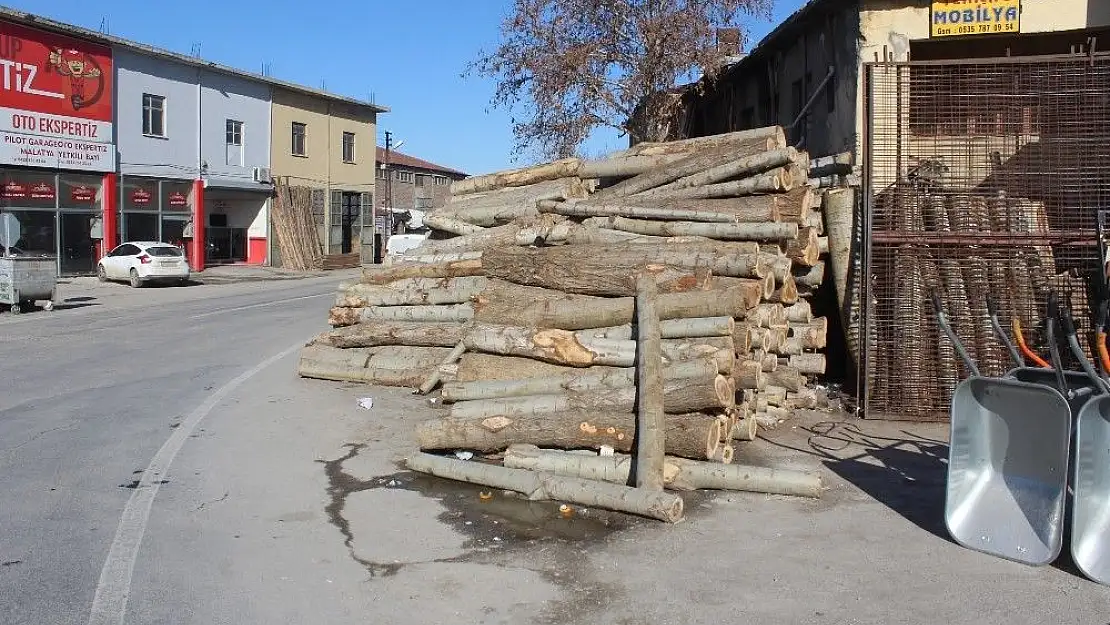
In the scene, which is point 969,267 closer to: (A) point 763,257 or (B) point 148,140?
(A) point 763,257

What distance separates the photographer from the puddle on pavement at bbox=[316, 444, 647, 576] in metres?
6.81

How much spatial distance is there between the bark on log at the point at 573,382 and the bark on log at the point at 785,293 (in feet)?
7.48

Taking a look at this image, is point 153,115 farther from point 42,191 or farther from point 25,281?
point 25,281

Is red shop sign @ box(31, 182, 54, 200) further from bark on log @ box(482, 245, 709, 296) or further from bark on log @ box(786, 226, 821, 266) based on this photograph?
bark on log @ box(786, 226, 821, 266)

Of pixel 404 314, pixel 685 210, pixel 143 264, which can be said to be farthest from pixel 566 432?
pixel 143 264

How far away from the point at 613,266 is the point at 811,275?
2792mm

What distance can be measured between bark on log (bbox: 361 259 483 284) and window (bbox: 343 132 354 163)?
3368cm

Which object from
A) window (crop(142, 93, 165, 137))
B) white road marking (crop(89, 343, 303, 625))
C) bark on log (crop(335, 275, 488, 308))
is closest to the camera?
white road marking (crop(89, 343, 303, 625))

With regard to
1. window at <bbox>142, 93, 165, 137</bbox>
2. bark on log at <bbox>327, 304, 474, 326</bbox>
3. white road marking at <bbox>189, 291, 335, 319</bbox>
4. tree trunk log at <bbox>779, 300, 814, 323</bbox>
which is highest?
window at <bbox>142, 93, 165, 137</bbox>

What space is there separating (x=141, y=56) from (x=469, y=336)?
96.1 feet

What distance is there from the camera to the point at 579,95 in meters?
27.8

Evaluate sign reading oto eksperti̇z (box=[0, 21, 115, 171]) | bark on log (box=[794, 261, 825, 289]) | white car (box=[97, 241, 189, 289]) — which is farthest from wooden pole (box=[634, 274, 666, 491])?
sign reading oto eksperti̇z (box=[0, 21, 115, 171])

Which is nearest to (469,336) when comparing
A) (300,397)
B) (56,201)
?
(300,397)

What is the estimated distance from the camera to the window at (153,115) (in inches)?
1379
